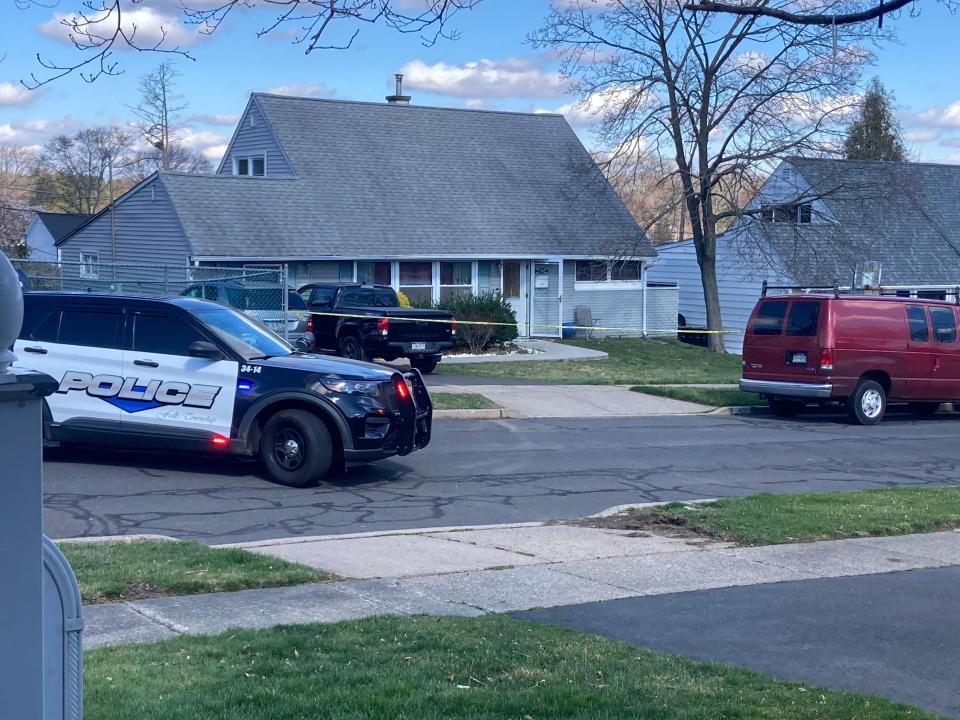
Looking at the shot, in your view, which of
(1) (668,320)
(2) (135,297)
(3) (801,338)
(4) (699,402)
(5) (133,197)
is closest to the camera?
(2) (135,297)

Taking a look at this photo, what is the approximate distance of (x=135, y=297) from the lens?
12.2 meters

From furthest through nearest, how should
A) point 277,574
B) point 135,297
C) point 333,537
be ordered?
point 135,297
point 333,537
point 277,574

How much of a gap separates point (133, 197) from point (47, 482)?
21.6 m

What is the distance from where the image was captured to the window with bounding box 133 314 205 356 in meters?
11.9

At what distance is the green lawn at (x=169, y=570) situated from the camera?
23.6ft

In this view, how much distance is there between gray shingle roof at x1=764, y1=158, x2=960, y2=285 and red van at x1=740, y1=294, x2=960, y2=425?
38.4 ft

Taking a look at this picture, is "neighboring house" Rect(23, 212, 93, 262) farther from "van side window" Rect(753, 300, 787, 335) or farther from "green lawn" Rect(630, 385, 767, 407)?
"van side window" Rect(753, 300, 787, 335)

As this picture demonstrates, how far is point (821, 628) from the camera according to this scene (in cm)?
691

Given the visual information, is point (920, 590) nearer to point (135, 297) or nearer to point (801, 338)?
point (135, 297)

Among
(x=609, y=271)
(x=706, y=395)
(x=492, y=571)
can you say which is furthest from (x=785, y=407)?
(x=609, y=271)

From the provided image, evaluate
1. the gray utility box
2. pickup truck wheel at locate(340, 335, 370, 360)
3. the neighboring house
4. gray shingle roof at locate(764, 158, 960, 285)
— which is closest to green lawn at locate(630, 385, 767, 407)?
pickup truck wheel at locate(340, 335, 370, 360)

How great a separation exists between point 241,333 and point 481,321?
1696 centimetres

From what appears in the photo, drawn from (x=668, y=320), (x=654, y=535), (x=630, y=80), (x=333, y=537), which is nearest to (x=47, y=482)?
(x=333, y=537)

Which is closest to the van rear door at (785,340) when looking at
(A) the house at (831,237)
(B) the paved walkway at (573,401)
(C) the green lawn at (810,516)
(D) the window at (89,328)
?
(B) the paved walkway at (573,401)
